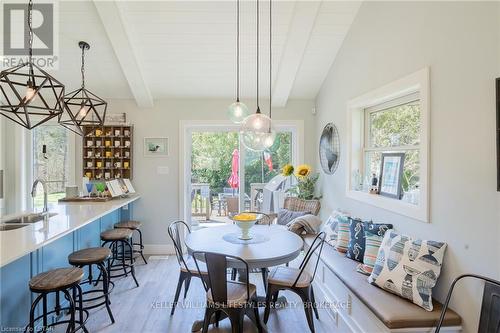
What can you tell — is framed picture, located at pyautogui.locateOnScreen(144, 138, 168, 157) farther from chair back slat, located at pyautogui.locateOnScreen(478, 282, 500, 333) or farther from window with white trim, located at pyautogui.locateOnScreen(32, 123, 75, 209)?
chair back slat, located at pyautogui.locateOnScreen(478, 282, 500, 333)

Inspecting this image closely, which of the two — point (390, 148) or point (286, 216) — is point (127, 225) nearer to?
point (286, 216)

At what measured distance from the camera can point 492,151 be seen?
5.26 feet

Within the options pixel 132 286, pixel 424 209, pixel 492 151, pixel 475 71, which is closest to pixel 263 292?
pixel 132 286

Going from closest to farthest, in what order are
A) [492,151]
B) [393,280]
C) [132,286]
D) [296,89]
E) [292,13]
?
[492,151], [393,280], [292,13], [132,286], [296,89]

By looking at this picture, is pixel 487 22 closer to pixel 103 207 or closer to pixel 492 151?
pixel 492 151

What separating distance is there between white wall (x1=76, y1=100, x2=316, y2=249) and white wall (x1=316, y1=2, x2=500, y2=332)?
8.44 feet

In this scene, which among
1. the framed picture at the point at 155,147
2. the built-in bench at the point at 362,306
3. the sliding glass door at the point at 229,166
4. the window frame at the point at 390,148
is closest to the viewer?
the built-in bench at the point at 362,306

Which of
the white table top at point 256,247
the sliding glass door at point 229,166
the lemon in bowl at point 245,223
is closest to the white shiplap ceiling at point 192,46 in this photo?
the sliding glass door at point 229,166

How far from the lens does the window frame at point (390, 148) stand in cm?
211

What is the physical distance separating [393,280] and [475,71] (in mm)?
1435

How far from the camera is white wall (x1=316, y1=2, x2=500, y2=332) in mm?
1621

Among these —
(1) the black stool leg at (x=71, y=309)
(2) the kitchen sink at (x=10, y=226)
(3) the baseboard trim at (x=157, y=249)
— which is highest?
(2) the kitchen sink at (x=10, y=226)

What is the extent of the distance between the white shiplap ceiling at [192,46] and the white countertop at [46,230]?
5.79 ft

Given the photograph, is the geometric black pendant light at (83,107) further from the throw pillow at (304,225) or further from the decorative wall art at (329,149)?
the decorative wall art at (329,149)
